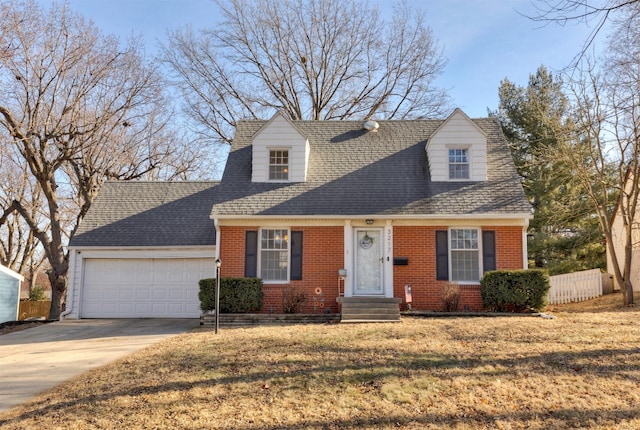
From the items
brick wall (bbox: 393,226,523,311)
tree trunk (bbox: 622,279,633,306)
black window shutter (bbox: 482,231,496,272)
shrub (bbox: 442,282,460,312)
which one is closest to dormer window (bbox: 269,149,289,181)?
brick wall (bbox: 393,226,523,311)

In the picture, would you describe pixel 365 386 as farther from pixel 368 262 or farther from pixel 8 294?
pixel 8 294

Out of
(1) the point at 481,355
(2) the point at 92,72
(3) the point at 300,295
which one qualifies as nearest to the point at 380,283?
(3) the point at 300,295

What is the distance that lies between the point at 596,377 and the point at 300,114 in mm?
21814

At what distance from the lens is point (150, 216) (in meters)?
16.7

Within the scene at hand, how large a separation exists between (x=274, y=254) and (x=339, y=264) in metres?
1.91

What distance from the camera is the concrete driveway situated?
287 inches

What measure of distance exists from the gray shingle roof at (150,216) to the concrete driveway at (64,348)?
8.61ft

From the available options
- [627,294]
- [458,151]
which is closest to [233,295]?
[458,151]

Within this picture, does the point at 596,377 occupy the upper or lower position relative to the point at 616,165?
lower

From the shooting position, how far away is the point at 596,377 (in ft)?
21.5

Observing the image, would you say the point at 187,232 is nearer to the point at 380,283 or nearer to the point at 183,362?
the point at 380,283

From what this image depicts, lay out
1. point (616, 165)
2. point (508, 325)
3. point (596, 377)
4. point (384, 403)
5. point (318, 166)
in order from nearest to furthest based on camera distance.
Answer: point (384, 403), point (596, 377), point (508, 325), point (318, 166), point (616, 165)

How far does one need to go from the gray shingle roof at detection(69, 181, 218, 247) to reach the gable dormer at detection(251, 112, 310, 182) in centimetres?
279

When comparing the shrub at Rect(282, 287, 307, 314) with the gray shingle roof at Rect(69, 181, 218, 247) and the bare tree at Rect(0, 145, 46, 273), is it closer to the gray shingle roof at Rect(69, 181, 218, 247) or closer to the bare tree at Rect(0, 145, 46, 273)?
the gray shingle roof at Rect(69, 181, 218, 247)
